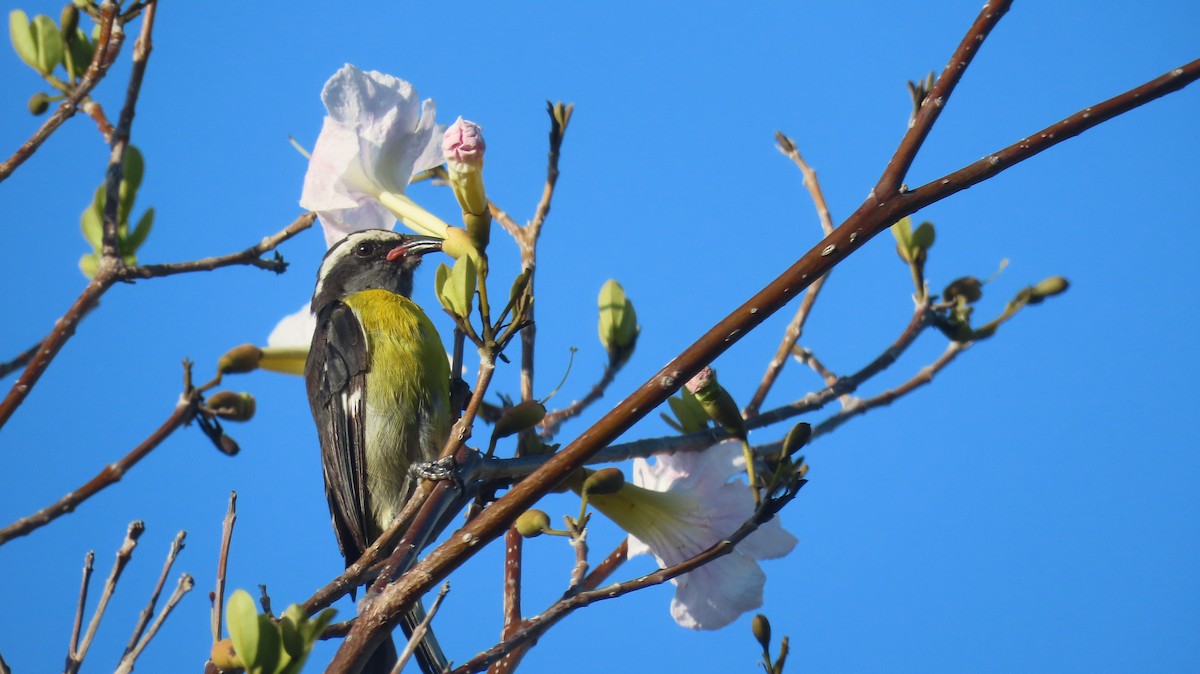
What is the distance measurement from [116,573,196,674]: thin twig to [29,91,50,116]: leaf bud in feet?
5.92

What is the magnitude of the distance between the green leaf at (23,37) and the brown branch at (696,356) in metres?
2.33

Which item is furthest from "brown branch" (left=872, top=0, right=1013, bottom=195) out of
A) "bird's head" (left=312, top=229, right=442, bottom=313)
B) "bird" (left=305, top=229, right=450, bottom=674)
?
"bird's head" (left=312, top=229, right=442, bottom=313)

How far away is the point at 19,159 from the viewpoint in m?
2.73

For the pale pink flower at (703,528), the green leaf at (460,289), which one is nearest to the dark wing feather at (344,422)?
the pale pink flower at (703,528)

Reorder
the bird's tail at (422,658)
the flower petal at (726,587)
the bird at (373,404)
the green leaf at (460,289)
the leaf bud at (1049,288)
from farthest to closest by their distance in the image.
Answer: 1. the bird at (373,404)
2. the leaf bud at (1049,288)
3. the bird's tail at (422,658)
4. the flower petal at (726,587)
5. the green leaf at (460,289)

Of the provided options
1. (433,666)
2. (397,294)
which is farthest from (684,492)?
(397,294)

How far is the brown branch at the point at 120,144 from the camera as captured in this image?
281 cm

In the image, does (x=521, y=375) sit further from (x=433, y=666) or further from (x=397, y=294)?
(x=397, y=294)

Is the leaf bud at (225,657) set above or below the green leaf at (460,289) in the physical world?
below

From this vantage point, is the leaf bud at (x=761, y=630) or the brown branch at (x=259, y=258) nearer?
the leaf bud at (x=761, y=630)

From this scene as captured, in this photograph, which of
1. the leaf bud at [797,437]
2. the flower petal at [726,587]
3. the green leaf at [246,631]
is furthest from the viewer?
the flower petal at [726,587]

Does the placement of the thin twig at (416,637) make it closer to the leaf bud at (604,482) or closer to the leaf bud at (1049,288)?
the leaf bud at (604,482)

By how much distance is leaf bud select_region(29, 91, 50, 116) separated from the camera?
10.2 ft

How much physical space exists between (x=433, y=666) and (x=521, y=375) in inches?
35.8
